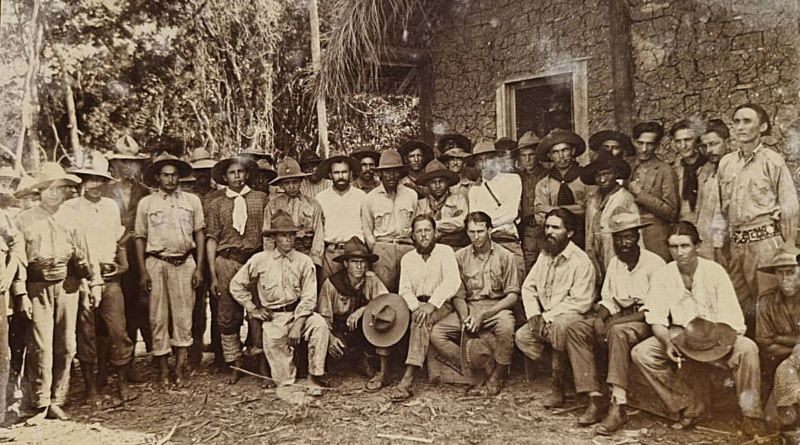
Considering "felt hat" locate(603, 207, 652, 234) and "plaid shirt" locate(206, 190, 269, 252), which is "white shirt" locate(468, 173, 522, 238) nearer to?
"felt hat" locate(603, 207, 652, 234)

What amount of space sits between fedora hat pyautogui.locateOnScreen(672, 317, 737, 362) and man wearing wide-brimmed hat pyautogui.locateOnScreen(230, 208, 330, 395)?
224 cm

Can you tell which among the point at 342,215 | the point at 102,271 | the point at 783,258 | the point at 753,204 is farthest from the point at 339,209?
the point at 783,258

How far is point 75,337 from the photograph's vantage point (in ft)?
12.6

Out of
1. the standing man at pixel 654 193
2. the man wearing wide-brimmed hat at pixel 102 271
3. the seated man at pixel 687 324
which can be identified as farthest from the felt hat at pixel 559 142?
the man wearing wide-brimmed hat at pixel 102 271

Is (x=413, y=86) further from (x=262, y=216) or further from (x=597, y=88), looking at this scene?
(x=262, y=216)

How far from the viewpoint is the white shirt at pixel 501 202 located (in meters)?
4.39

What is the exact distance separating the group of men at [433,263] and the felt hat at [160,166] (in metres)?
0.01

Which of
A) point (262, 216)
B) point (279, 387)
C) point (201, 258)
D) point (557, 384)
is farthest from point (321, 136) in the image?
point (557, 384)

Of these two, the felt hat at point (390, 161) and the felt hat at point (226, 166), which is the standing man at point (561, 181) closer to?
the felt hat at point (390, 161)

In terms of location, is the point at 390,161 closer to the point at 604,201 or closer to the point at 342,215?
the point at 342,215

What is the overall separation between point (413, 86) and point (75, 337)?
3.56m

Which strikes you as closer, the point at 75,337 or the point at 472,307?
the point at 75,337

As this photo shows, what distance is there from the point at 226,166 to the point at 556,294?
8.62 feet

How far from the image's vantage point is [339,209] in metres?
4.57
